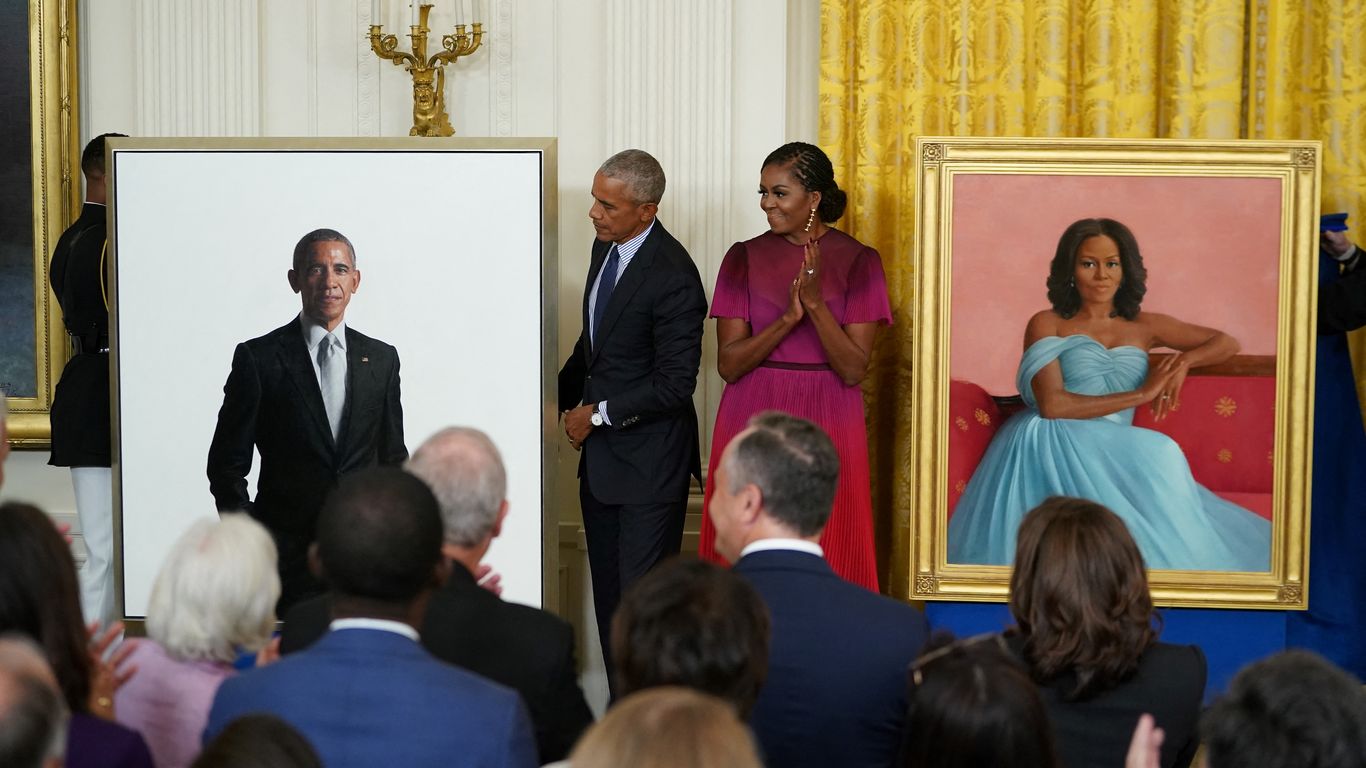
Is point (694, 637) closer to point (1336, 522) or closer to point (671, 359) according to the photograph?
point (671, 359)

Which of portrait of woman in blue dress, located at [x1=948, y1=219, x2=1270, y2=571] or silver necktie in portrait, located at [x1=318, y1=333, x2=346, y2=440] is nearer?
portrait of woman in blue dress, located at [x1=948, y1=219, x2=1270, y2=571]

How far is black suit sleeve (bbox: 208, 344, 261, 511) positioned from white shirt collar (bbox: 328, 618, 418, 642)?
308 centimetres

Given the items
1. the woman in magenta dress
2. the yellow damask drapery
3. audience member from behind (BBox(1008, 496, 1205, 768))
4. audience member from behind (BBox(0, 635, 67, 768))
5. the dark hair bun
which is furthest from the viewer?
the yellow damask drapery

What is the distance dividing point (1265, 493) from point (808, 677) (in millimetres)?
2916

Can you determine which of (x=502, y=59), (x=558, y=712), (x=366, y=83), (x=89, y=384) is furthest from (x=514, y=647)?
(x=366, y=83)

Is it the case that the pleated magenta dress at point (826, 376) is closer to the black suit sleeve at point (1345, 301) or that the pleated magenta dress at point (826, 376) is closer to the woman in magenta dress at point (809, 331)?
the woman in magenta dress at point (809, 331)

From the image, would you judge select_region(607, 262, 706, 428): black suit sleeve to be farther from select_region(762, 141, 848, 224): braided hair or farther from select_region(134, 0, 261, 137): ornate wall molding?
select_region(134, 0, 261, 137): ornate wall molding

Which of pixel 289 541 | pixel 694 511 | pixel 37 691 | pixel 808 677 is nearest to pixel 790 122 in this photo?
pixel 694 511

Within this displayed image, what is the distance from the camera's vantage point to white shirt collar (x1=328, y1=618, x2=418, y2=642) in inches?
86.4

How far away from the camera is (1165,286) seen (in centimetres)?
484

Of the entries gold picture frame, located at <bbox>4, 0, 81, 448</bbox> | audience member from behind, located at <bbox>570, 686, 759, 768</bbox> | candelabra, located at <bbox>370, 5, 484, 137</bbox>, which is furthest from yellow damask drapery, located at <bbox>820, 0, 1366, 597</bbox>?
audience member from behind, located at <bbox>570, 686, 759, 768</bbox>

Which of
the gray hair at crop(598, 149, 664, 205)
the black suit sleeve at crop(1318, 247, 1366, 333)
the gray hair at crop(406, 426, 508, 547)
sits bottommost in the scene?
the gray hair at crop(406, 426, 508, 547)

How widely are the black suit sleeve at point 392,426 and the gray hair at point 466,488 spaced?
7.85 feet

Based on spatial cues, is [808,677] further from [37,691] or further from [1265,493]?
[1265,493]
